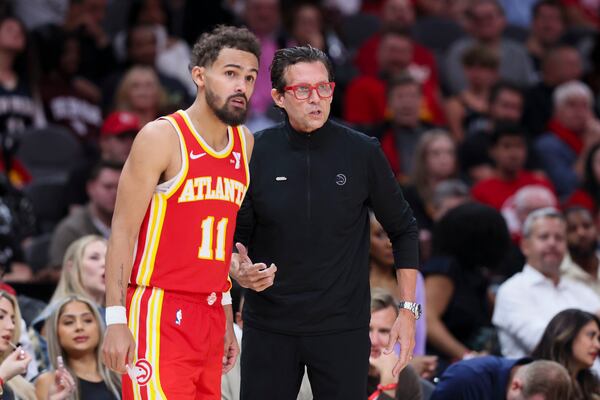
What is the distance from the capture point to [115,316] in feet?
14.6

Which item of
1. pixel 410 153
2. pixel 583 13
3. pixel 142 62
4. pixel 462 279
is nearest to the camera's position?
pixel 462 279

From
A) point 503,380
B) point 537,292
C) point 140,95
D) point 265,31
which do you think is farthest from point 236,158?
point 265,31

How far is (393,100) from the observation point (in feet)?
35.8

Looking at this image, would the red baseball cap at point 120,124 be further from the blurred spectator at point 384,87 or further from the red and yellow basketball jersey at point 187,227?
the red and yellow basketball jersey at point 187,227

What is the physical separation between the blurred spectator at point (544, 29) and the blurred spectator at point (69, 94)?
508 centimetres

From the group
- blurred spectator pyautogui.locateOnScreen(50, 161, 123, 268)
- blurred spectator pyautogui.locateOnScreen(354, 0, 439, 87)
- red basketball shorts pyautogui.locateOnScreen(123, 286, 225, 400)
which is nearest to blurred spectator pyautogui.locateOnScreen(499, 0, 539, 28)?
blurred spectator pyautogui.locateOnScreen(354, 0, 439, 87)

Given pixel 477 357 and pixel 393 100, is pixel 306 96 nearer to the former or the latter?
pixel 477 357

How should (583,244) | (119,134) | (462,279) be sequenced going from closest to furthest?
(462,279) < (583,244) < (119,134)

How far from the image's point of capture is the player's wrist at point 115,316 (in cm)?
445

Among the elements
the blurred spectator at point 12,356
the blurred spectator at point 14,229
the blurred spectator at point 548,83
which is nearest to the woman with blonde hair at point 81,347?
the blurred spectator at point 12,356

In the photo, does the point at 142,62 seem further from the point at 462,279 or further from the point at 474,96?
the point at 462,279

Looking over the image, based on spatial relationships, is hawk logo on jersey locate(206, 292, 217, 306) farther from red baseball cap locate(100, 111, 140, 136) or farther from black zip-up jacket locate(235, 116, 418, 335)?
red baseball cap locate(100, 111, 140, 136)

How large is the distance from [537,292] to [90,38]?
18.0ft

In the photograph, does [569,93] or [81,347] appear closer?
[81,347]
